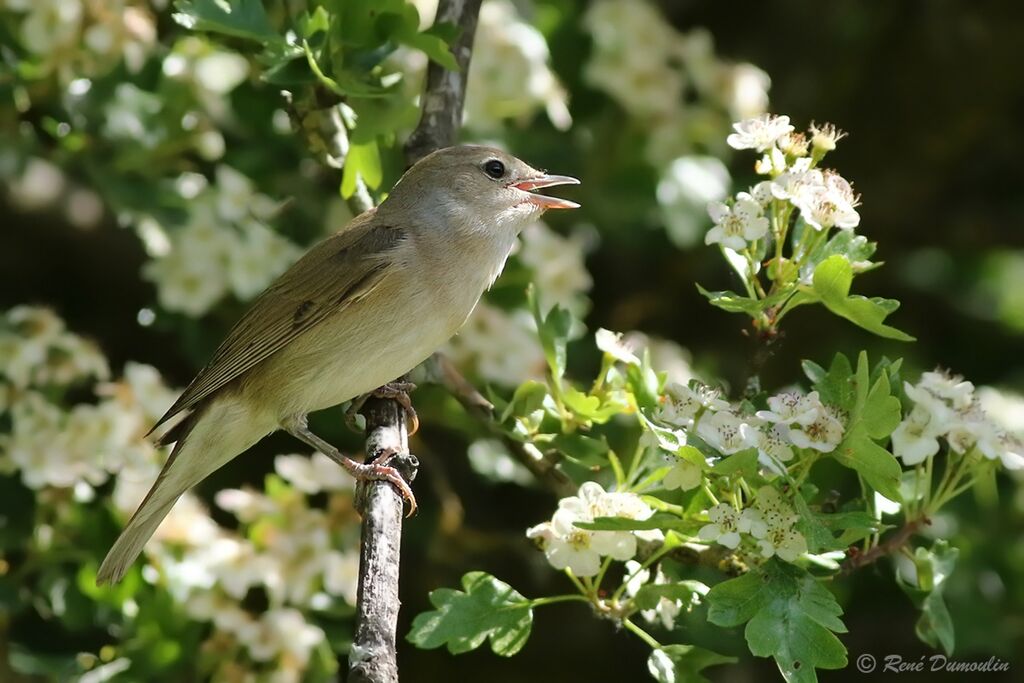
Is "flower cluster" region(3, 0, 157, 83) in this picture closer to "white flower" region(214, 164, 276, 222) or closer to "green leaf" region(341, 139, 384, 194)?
"white flower" region(214, 164, 276, 222)

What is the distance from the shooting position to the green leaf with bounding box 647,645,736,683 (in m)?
2.79

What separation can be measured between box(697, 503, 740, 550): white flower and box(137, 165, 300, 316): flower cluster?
214 centimetres

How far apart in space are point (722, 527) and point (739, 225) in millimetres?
675

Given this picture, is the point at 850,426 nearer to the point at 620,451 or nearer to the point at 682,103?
the point at 620,451

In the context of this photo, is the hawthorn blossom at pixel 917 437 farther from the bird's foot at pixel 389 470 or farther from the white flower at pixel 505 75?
the white flower at pixel 505 75

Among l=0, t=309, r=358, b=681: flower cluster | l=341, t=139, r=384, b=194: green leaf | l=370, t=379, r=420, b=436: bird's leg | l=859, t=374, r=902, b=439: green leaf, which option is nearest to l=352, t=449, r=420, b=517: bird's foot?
l=370, t=379, r=420, b=436: bird's leg

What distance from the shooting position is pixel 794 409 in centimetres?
258

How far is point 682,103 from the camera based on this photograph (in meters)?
5.05

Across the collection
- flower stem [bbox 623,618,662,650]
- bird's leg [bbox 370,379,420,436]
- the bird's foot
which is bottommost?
bird's leg [bbox 370,379,420,436]

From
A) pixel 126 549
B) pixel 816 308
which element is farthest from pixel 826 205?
pixel 816 308

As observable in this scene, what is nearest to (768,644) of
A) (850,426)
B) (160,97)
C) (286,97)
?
(850,426)

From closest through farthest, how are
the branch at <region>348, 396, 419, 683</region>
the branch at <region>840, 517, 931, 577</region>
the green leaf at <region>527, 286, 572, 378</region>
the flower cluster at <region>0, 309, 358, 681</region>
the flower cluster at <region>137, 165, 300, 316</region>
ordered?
the branch at <region>348, 396, 419, 683</region> → the branch at <region>840, 517, 931, 577</region> → the green leaf at <region>527, 286, 572, 378</region> → the flower cluster at <region>0, 309, 358, 681</region> → the flower cluster at <region>137, 165, 300, 316</region>

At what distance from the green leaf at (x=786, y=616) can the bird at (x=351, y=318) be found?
1142mm

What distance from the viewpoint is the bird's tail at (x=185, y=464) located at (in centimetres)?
356
